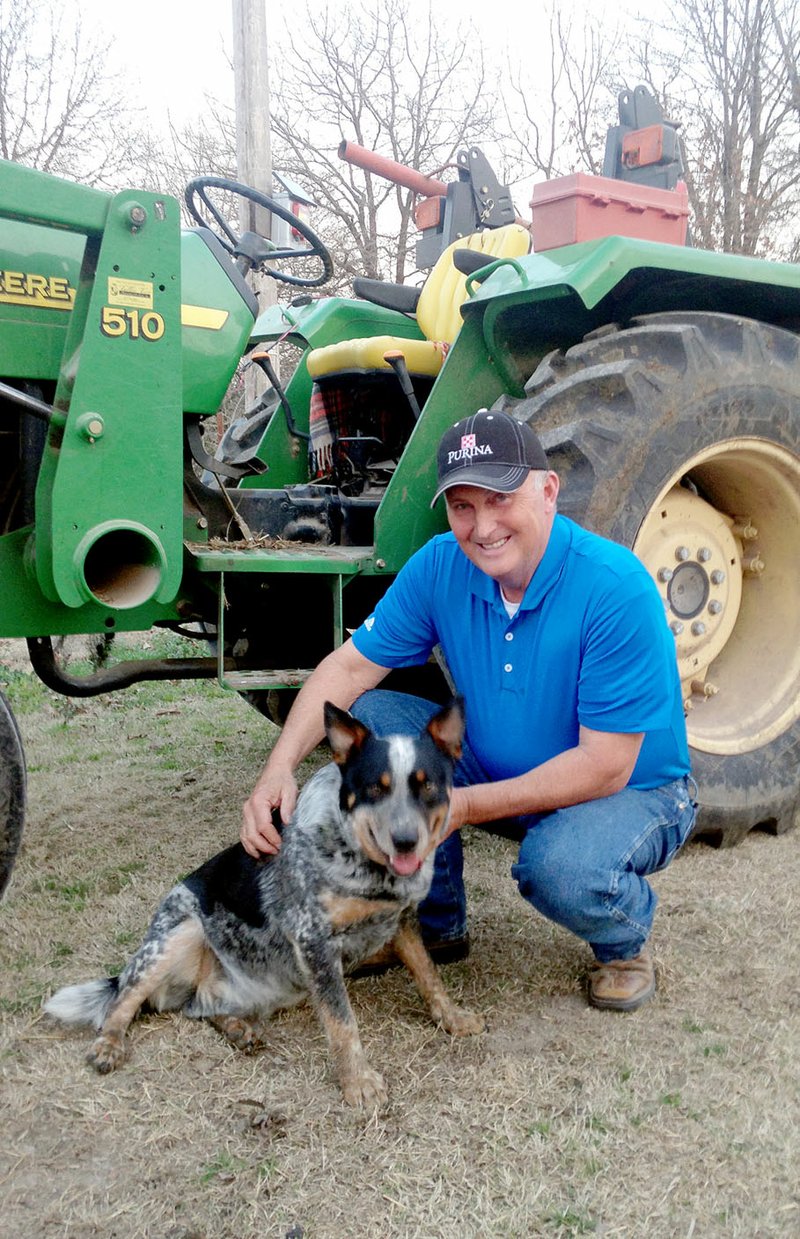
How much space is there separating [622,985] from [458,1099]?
0.51 meters

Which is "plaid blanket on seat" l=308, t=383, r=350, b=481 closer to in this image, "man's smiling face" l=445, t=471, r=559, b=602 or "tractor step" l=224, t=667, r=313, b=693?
"tractor step" l=224, t=667, r=313, b=693

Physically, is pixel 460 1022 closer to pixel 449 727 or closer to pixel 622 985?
pixel 622 985

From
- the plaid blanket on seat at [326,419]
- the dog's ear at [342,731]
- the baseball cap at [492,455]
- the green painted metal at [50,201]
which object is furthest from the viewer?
the plaid blanket on seat at [326,419]

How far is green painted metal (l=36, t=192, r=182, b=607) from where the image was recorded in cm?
241

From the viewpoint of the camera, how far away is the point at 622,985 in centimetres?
231

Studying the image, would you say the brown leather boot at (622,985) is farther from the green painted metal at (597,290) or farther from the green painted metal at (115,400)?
the green painted metal at (597,290)

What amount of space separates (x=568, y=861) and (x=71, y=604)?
4.28 ft

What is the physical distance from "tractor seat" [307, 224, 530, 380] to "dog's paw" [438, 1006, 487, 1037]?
203 centimetres

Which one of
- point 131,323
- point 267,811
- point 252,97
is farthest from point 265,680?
point 252,97

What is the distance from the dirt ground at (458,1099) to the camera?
1692mm

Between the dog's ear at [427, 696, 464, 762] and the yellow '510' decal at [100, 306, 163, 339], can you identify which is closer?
the dog's ear at [427, 696, 464, 762]

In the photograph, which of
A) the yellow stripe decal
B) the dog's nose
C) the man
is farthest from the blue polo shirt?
the yellow stripe decal

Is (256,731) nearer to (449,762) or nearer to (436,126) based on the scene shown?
(449,762)

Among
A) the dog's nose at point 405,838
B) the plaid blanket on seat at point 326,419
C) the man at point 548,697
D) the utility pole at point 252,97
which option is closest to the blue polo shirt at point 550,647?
the man at point 548,697
